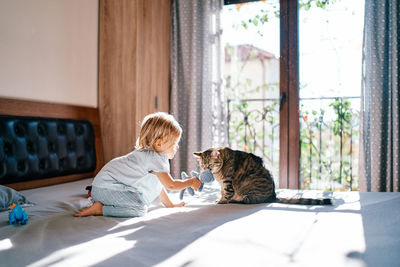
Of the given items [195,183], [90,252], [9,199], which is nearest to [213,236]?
[90,252]

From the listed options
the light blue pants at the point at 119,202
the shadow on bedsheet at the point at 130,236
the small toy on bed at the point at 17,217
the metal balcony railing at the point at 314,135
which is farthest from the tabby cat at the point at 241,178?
the metal balcony railing at the point at 314,135

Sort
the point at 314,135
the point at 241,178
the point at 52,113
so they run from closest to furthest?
the point at 241,178 < the point at 52,113 < the point at 314,135

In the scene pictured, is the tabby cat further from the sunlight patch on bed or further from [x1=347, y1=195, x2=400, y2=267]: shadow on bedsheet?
the sunlight patch on bed

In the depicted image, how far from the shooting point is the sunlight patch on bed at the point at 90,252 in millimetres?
871

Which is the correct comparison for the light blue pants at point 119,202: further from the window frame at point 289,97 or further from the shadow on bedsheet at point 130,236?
the window frame at point 289,97

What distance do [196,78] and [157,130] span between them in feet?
5.95

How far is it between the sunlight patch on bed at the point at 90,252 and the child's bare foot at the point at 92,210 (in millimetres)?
391

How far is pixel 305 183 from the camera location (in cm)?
326

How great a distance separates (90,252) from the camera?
0.94 m

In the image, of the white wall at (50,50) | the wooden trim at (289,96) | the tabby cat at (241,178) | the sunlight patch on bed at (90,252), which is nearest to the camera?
the sunlight patch on bed at (90,252)

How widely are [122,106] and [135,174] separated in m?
1.42

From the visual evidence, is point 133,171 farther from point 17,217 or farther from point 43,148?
point 43,148

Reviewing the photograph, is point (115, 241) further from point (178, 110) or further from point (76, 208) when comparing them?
A: point (178, 110)

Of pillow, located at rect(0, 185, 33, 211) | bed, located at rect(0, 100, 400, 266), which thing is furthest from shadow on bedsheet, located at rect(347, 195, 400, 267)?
pillow, located at rect(0, 185, 33, 211)
